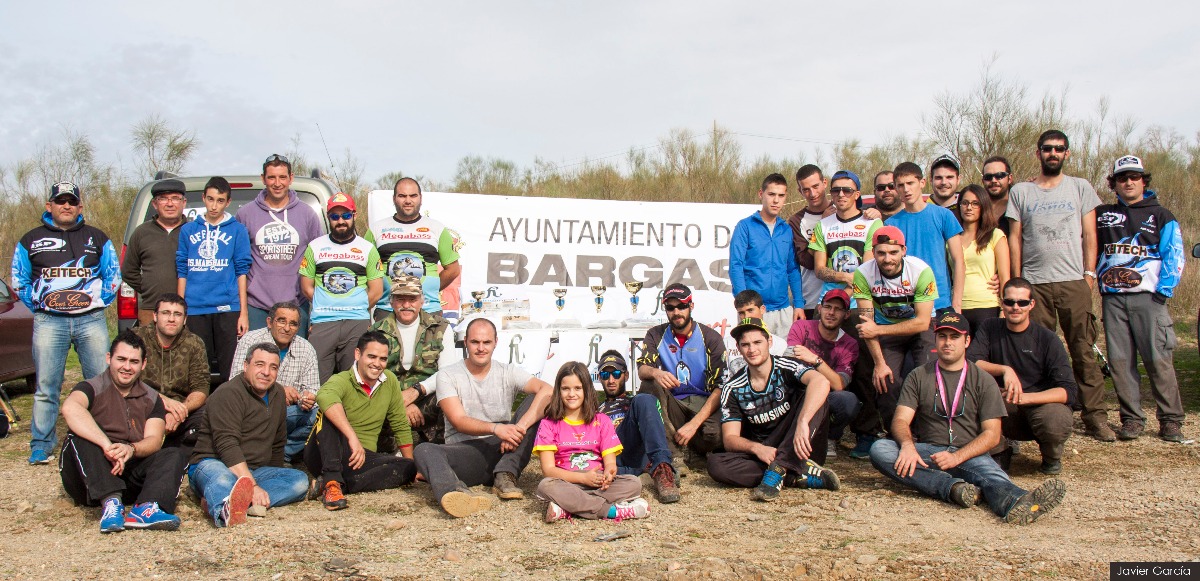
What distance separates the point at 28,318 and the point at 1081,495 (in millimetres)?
9953

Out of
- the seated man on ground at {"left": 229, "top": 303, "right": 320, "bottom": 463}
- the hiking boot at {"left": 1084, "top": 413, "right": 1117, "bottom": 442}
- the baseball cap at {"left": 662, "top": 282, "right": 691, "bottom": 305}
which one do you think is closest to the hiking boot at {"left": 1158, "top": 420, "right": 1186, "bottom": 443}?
the hiking boot at {"left": 1084, "top": 413, "right": 1117, "bottom": 442}

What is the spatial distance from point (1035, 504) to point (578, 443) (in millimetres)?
2538

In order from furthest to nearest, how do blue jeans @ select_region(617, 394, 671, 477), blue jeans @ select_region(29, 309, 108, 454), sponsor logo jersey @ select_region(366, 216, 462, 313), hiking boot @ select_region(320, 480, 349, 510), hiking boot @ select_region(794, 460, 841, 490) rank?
sponsor logo jersey @ select_region(366, 216, 462, 313)
blue jeans @ select_region(29, 309, 108, 454)
blue jeans @ select_region(617, 394, 671, 477)
hiking boot @ select_region(794, 460, 841, 490)
hiking boot @ select_region(320, 480, 349, 510)

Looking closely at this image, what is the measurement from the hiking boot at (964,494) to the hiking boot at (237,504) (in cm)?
394

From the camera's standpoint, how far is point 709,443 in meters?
6.57

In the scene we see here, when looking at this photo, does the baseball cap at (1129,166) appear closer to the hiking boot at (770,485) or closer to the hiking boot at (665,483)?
the hiking boot at (770,485)

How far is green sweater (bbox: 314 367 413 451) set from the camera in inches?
233

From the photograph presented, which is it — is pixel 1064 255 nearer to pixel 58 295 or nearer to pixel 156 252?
pixel 156 252

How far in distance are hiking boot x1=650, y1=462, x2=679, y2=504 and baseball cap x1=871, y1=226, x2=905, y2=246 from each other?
2158 millimetres

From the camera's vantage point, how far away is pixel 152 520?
16.4ft

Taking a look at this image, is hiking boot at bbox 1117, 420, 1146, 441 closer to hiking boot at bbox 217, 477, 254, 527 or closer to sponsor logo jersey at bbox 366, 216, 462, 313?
sponsor logo jersey at bbox 366, 216, 462, 313

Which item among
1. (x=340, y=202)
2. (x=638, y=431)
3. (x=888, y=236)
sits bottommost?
(x=638, y=431)

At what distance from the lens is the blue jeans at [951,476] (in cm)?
502

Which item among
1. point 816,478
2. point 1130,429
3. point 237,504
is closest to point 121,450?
point 237,504
